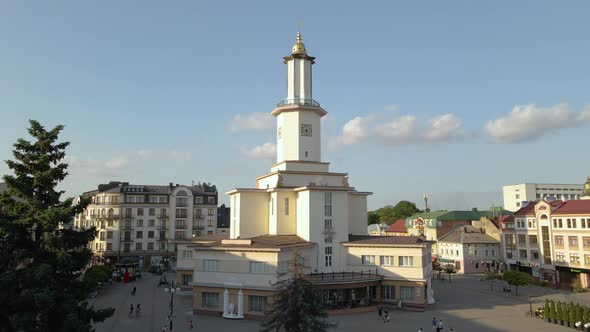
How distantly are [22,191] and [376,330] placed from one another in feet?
73.2

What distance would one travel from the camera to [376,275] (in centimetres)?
3938

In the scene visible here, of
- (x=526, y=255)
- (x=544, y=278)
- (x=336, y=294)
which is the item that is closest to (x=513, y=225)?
(x=526, y=255)

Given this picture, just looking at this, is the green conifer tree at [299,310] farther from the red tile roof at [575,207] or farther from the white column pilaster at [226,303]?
the red tile roof at [575,207]

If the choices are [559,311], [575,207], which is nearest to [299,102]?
[559,311]

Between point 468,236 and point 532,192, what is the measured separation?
68120 mm

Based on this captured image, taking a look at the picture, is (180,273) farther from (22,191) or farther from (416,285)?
(22,191)

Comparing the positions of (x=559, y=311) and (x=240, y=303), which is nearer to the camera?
(x=559, y=311)

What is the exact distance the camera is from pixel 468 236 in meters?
67.9

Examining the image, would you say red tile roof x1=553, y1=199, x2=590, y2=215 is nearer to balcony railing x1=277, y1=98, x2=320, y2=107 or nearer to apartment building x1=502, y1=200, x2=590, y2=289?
apartment building x1=502, y1=200, x2=590, y2=289

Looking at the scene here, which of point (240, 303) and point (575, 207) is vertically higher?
point (575, 207)

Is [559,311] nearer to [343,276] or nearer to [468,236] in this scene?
[343,276]

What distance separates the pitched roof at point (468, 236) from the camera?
67.1 metres

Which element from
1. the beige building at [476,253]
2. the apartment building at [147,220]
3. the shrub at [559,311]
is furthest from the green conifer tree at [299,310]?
the beige building at [476,253]

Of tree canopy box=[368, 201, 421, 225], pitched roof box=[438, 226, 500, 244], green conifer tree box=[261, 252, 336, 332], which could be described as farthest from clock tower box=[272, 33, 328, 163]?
tree canopy box=[368, 201, 421, 225]
